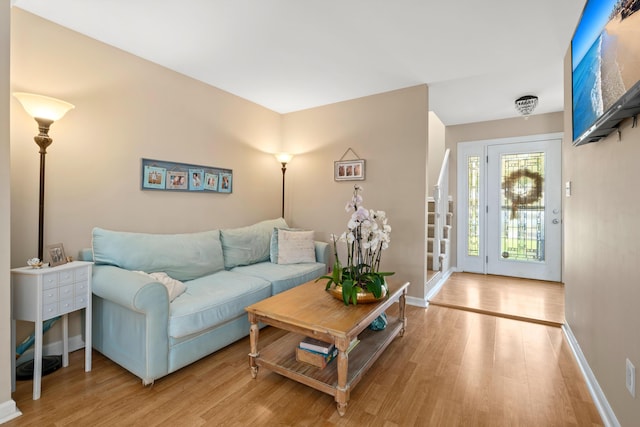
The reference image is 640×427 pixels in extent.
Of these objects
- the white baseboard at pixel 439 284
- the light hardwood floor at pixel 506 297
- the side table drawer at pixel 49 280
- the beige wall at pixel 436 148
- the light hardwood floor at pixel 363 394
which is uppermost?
the beige wall at pixel 436 148

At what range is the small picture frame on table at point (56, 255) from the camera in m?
1.89

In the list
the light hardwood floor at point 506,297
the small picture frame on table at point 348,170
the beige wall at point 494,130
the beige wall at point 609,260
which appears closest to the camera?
the beige wall at point 609,260

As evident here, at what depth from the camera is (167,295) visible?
184cm

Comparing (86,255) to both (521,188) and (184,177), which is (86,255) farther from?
(521,188)

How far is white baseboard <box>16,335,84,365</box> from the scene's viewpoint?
2.03m

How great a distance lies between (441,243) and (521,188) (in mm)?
1449

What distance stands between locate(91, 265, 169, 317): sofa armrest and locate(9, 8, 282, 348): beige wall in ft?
1.74

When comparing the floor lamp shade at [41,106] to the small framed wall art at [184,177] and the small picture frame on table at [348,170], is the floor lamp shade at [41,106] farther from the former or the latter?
the small picture frame on table at [348,170]

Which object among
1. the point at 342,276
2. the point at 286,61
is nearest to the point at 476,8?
the point at 286,61

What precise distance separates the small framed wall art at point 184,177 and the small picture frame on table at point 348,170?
1297mm

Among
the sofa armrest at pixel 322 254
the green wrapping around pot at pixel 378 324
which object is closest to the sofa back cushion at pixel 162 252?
the sofa armrest at pixel 322 254

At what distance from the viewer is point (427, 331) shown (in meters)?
2.63

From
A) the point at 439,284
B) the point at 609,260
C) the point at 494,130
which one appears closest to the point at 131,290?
the point at 609,260

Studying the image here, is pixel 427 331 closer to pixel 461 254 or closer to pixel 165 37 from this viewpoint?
pixel 461 254
